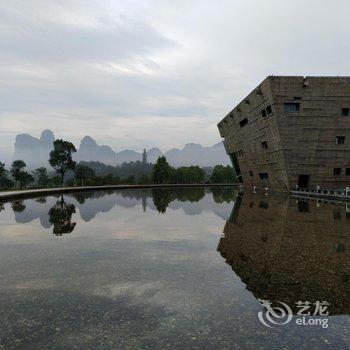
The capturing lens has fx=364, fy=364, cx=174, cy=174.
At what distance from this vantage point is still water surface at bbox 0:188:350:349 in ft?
21.7

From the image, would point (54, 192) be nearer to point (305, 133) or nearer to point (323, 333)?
point (305, 133)

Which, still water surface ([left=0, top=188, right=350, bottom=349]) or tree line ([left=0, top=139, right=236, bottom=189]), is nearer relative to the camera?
still water surface ([left=0, top=188, right=350, bottom=349])

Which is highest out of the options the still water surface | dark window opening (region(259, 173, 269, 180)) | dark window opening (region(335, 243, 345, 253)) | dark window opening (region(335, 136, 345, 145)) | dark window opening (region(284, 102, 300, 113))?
dark window opening (region(284, 102, 300, 113))

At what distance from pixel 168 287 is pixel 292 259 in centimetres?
530

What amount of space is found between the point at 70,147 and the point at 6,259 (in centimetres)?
8131

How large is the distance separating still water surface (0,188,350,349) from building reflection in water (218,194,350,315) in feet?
0.12

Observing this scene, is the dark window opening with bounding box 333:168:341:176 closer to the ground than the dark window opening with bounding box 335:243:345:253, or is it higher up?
higher up

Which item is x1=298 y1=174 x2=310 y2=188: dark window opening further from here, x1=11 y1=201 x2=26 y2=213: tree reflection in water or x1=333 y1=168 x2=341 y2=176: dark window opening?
x1=11 y1=201 x2=26 y2=213: tree reflection in water

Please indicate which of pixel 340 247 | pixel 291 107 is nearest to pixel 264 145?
pixel 291 107

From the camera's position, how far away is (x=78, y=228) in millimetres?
20734

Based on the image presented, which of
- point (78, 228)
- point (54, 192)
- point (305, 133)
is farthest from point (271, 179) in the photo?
point (78, 228)

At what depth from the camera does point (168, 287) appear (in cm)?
968

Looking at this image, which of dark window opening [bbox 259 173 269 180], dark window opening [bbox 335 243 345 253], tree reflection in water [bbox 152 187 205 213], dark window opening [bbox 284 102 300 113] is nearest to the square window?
dark window opening [bbox 259 173 269 180]

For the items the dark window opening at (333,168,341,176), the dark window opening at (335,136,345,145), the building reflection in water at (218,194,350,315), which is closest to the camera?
the building reflection in water at (218,194,350,315)
